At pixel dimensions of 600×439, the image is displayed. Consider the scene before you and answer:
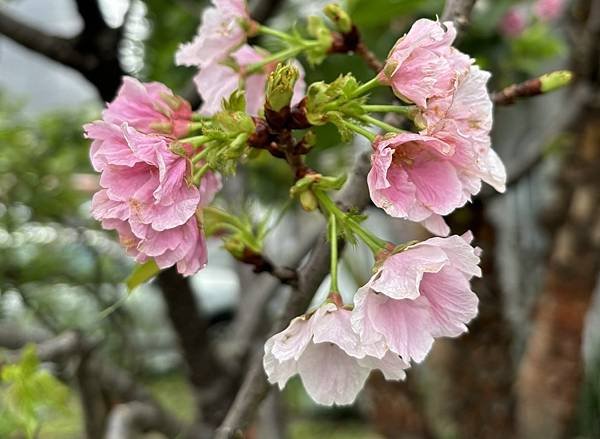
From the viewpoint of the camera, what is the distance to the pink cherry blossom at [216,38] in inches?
19.8

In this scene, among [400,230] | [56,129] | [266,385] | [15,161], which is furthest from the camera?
[400,230]

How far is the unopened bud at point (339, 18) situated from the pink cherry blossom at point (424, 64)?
136mm

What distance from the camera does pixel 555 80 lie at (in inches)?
18.8

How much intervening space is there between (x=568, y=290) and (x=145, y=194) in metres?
1.29

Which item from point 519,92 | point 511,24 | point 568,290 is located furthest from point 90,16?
point 568,290

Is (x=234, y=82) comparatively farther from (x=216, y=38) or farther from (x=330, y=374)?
(x=330, y=374)

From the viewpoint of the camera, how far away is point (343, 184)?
434 mm

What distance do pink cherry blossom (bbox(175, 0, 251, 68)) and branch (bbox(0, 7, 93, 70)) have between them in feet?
1.30

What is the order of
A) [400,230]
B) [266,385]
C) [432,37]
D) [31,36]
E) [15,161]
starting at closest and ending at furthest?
[432,37]
[266,385]
[31,36]
[15,161]
[400,230]

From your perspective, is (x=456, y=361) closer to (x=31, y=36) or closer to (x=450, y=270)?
(x=31, y=36)

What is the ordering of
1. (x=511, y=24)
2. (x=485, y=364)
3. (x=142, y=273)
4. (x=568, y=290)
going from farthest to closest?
1. (x=485, y=364)
2. (x=568, y=290)
3. (x=511, y=24)
4. (x=142, y=273)

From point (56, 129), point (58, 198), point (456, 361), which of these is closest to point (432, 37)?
point (58, 198)

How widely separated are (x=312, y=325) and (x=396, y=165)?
93mm

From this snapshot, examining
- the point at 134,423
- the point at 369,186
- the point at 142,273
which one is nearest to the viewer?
the point at 369,186
